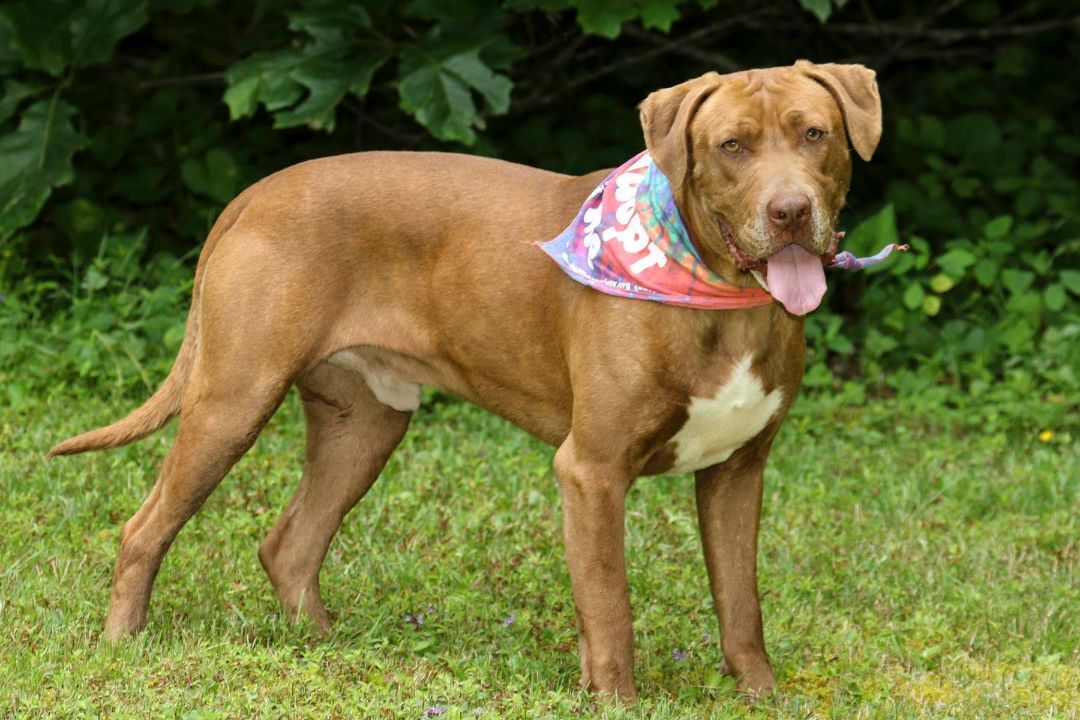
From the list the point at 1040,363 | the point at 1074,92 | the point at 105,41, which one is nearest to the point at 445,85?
the point at 105,41

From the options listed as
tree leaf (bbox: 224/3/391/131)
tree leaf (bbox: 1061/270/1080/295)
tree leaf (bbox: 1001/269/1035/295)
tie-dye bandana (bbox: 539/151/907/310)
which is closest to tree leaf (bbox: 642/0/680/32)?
tree leaf (bbox: 224/3/391/131)

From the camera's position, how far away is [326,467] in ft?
17.3

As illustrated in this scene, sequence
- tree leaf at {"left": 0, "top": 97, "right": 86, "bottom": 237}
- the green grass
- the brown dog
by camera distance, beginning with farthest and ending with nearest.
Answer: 1. tree leaf at {"left": 0, "top": 97, "right": 86, "bottom": 237}
2. the green grass
3. the brown dog

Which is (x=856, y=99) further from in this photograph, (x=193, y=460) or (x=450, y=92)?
(x=450, y=92)

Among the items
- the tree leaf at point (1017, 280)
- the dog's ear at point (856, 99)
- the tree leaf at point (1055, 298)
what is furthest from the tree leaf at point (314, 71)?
the tree leaf at point (1055, 298)

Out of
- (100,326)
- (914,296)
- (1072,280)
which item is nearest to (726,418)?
(100,326)

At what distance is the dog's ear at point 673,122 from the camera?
4188mm

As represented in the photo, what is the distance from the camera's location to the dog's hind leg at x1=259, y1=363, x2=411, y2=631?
5215 mm

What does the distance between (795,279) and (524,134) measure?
5002mm

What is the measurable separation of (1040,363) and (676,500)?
261 centimetres

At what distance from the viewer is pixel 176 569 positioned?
5434mm

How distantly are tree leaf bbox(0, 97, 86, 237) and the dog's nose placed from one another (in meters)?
4.32

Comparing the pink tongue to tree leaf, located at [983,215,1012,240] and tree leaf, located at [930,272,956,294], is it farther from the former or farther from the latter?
tree leaf, located at [983,215,1012,240]

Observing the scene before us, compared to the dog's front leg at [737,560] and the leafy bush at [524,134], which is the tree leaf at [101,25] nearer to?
the leafy bush at [524,134]
